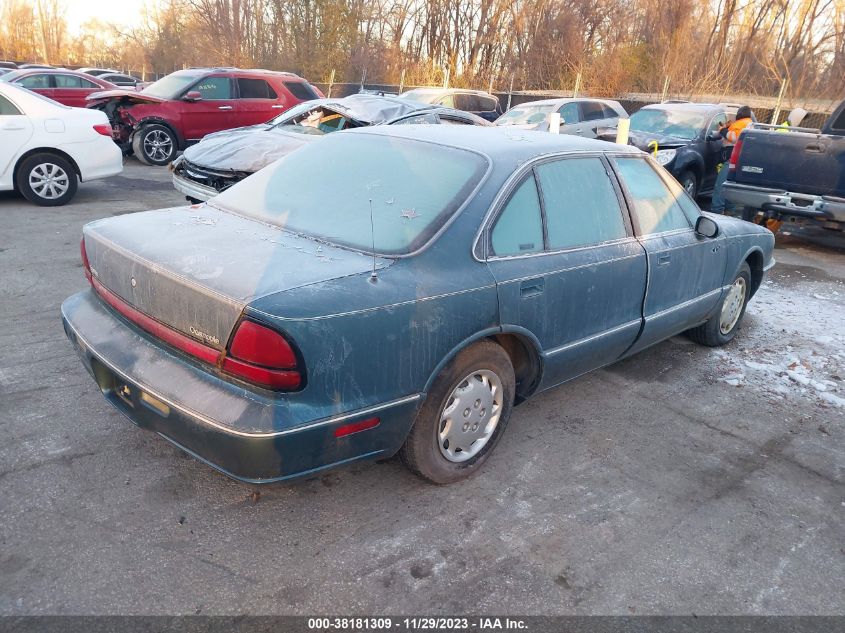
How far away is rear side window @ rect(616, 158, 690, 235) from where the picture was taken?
4086mm

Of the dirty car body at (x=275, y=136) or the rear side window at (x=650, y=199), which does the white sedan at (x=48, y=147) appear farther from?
the rear side window at (x=650, y=199)

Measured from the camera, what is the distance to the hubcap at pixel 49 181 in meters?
8.32

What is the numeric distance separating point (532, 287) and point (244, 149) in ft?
18.2

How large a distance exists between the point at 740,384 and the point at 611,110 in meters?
11.0

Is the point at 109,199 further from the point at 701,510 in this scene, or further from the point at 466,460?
the point at 701,510

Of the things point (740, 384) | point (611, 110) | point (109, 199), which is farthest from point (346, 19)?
point (740, 384)

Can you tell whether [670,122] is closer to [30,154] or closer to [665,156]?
[665,156]

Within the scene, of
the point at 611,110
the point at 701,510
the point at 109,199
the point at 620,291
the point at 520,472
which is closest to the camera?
the point at 701,510

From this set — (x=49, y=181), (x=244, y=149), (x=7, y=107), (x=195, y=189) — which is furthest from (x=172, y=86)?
(x=195, y=189)

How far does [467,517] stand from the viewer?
120 inches

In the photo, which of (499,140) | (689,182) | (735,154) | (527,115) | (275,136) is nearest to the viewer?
(499,140)

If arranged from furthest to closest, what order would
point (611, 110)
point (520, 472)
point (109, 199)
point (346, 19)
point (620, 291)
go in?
point (346, 19) → point (611, 110) → point (109, 199) → point (620, 291) → point (520, 472)

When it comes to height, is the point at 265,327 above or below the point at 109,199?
above

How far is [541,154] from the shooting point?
3.55m
